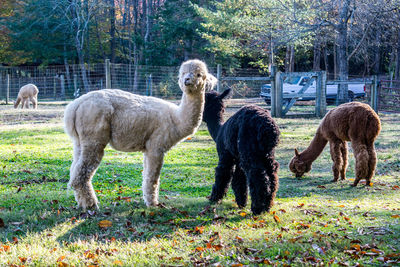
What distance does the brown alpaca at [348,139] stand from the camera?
7.19 m

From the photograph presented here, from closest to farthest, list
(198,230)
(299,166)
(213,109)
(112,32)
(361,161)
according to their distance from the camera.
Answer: (198,230) → (213,109) → (361,161) → (299,166) → (112,32)

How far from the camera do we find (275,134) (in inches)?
194

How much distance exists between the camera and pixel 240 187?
18.2 feet

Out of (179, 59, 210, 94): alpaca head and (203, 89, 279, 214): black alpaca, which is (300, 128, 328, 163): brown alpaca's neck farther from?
(179, 59, 210, 94): alpaca head

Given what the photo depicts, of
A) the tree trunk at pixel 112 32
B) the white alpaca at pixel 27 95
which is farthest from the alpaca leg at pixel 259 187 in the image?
the tree trunk at pixel 112 32

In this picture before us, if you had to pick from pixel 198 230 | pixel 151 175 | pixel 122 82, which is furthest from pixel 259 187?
pixel 122 82

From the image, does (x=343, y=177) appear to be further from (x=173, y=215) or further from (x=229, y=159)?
(x=173, y=215)

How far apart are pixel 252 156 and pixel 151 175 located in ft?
4.30

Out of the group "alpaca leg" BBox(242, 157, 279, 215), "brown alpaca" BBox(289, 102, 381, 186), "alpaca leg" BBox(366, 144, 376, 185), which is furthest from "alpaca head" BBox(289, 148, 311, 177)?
"alpaca leg" BBox(242, 157, 279, 215)

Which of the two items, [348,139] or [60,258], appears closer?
[60,258]

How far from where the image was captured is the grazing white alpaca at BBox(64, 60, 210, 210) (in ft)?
16.2

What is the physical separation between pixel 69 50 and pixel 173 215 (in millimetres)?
38082

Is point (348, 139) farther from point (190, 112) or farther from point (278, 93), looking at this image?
point (278, 93)

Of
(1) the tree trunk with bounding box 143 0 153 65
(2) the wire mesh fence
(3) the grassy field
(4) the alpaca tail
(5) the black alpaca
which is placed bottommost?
→ (3) the grassy field
